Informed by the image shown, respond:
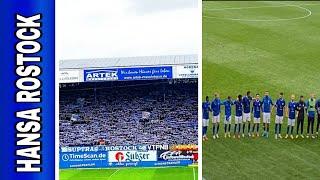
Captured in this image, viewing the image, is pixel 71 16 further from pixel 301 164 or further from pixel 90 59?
pixel 301 164

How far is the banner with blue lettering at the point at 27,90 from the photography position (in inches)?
279

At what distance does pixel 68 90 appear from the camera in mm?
7395

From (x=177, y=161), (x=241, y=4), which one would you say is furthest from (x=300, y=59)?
(x=177, y=161)

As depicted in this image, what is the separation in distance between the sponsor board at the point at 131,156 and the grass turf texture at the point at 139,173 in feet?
0.41

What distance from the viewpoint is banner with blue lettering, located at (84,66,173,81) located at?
740 cm

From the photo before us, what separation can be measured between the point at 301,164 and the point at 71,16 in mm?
6164

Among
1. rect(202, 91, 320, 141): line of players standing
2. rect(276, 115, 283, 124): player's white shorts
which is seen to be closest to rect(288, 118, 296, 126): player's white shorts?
rect(202, 91, 320, 141): line of players standing

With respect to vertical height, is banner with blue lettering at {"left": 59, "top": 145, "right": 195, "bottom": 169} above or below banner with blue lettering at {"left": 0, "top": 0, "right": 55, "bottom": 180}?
below

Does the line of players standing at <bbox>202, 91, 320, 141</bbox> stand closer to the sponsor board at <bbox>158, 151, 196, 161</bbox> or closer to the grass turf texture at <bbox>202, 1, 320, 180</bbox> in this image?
the grass turf texture at <bbox>202, 1, 320, 180</bbox>

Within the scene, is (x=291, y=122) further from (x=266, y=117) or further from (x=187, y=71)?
(x=187, y=71)

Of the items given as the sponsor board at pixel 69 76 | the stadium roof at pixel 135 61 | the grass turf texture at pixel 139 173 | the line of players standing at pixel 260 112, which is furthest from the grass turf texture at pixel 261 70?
the sponsor board at pixel 69 76

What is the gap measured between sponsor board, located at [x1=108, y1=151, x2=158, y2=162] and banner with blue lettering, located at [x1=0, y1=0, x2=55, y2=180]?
27.8 inches

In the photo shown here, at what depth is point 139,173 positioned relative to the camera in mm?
7625

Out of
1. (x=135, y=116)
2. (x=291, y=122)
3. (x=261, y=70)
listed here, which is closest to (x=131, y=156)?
(x=135, y=116)
